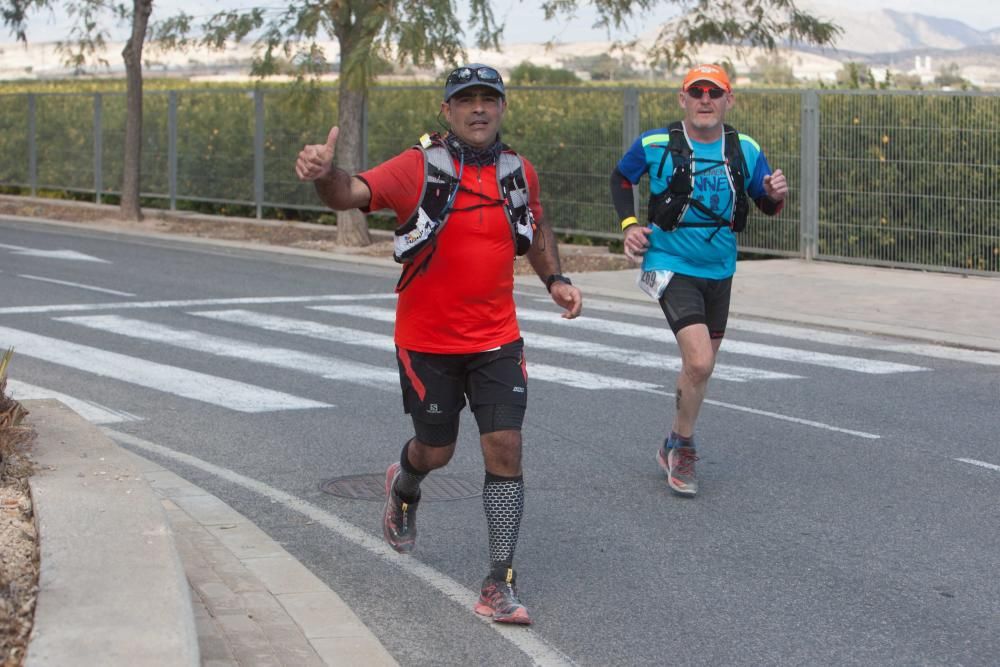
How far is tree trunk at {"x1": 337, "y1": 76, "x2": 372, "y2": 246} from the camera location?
21.2m

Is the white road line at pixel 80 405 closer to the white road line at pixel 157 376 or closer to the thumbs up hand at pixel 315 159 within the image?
the white road line at pixel 157 376

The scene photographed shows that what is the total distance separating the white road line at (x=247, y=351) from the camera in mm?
10545

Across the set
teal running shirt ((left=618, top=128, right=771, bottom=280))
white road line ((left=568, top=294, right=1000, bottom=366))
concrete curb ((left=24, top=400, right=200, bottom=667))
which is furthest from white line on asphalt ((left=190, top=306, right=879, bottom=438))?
concrete curb ((left=24, top=400, right=200, bottom=667))

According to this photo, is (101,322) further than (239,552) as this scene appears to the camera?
Yes

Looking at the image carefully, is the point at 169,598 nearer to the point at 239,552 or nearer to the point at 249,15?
the point at 239,552

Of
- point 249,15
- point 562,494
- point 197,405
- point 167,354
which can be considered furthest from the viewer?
point 249,15

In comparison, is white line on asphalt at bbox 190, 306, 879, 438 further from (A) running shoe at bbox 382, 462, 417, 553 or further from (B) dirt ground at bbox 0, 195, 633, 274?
(B) dirt ground at bbox 0, 195, 633, 274

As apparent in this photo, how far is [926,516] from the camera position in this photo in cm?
690

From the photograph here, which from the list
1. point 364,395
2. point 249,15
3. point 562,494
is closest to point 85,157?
point 249,15

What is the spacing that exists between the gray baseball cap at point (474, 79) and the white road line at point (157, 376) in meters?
4.27

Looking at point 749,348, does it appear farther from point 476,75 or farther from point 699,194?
point 476,75

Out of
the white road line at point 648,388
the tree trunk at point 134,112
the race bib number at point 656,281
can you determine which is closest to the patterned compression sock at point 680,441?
the race bib number at point 656,281

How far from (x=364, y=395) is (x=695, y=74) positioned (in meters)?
Answer: 3.51

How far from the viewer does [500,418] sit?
17.9 ft
